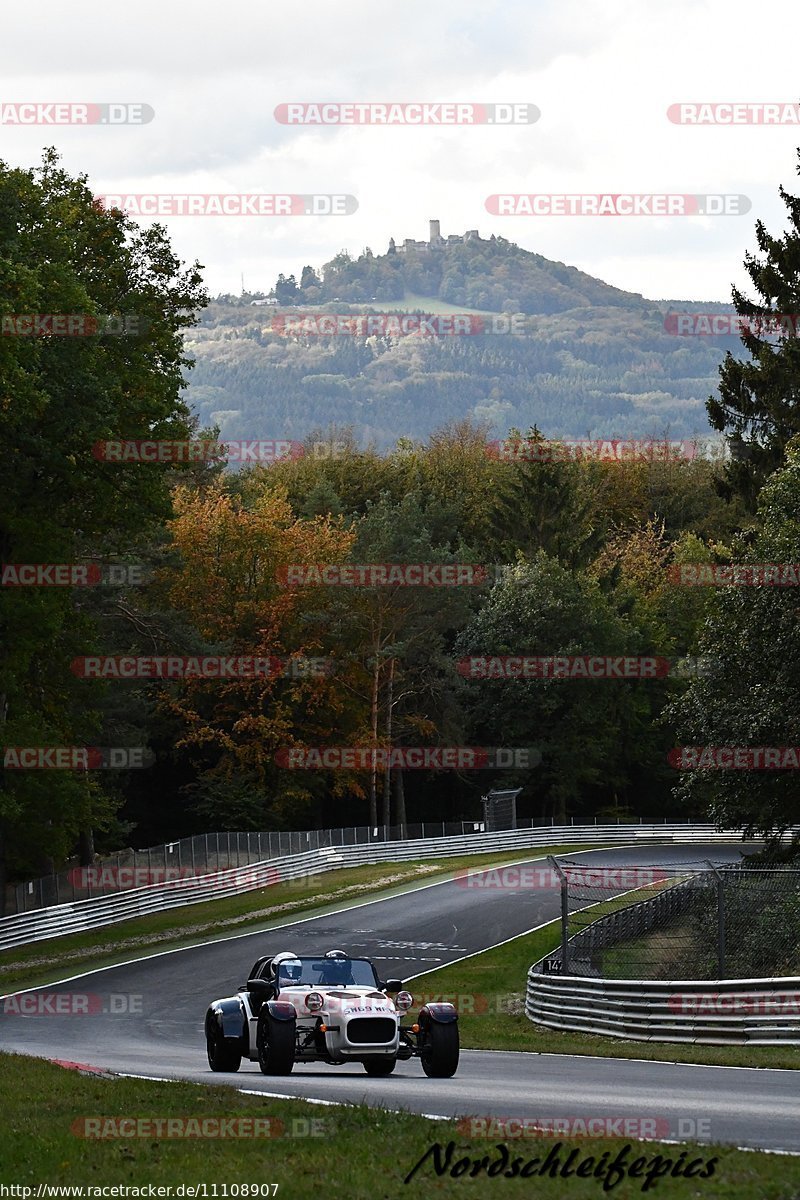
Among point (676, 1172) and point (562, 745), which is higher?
point (676, 1172)

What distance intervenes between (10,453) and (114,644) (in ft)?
74.0

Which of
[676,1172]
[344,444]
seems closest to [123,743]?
[676,1172]

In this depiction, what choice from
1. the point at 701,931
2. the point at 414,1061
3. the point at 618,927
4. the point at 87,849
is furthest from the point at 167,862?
the point at 414,1061

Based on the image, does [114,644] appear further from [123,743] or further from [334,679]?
[334,679]

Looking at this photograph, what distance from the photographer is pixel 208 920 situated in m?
45.8

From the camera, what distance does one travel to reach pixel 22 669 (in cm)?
3941

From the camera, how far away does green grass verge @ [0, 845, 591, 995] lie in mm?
38688
